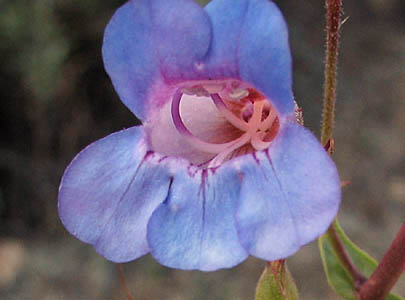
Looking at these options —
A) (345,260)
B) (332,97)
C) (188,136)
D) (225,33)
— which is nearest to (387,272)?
(345,260)

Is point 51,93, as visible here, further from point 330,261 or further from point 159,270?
point 330,261

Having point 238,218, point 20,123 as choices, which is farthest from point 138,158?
point 20,123

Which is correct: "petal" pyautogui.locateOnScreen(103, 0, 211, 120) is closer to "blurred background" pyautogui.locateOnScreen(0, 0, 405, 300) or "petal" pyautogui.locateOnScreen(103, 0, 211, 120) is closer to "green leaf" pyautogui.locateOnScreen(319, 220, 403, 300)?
"green leaf" pyautogui.locateOnScreen(319, 220, 403, 300)

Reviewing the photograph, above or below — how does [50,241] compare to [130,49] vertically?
below

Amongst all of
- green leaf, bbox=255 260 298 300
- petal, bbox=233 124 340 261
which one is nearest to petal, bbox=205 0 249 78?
petal, bbox=233 124 340 261

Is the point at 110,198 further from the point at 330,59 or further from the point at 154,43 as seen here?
the point at 330,59

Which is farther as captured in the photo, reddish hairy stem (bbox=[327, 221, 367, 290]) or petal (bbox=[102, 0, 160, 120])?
reddish hairy stem (bbox=[327, 221, 367, 290])

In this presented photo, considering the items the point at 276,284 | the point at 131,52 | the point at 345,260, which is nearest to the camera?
the point at 131,52
